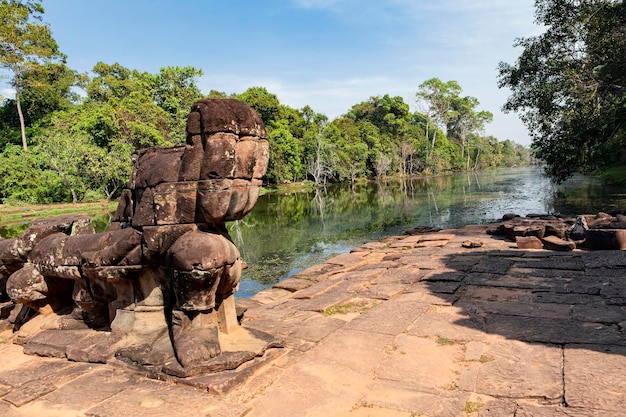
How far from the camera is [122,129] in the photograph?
108ft

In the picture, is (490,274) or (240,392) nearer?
(240,392)

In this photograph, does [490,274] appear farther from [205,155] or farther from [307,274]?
[205,155]

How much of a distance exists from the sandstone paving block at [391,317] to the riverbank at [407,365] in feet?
0.07

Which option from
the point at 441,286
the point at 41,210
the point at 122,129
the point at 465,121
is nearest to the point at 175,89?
the point at 122,129

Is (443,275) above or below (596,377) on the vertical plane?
below

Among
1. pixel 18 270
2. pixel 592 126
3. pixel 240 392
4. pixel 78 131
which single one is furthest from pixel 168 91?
pixel 240 392

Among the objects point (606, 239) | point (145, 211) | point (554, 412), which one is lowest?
point (554, 412)

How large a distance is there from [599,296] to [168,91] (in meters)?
41.4

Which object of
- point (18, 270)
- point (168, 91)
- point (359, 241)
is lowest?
point (359, 241)

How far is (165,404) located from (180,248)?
1152mm

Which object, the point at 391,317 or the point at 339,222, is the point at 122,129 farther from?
the point at 391,317

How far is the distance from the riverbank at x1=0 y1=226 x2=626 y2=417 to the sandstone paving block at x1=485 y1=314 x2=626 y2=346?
0.01 meters

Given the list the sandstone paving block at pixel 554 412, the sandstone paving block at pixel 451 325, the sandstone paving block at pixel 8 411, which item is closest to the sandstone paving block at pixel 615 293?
the sandstone paving block at pixel 451 325

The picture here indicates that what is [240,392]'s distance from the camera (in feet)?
10.1
